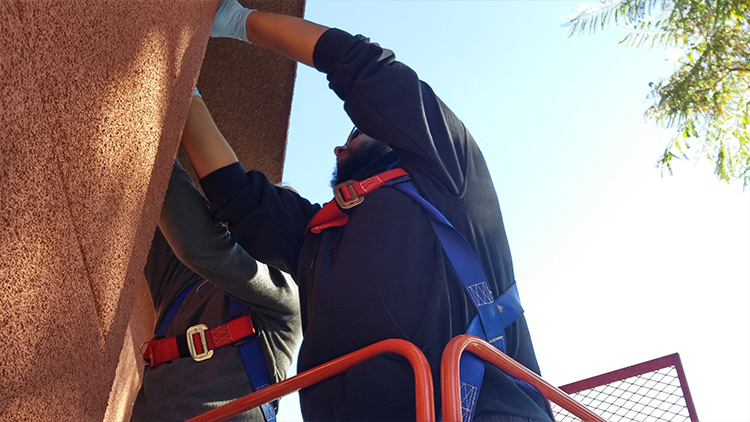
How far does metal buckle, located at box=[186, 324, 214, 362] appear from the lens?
284 cm

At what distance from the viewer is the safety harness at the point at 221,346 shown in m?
2.87

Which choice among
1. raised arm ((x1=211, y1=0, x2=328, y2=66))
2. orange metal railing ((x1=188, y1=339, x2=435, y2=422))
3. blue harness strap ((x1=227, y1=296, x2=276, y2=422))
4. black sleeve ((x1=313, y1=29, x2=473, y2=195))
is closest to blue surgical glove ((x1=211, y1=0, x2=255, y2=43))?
raised arm ((x1=211, y1=0, x2=328, y2=66))

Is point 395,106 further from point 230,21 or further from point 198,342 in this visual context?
point 198,342

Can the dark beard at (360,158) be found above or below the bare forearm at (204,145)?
below

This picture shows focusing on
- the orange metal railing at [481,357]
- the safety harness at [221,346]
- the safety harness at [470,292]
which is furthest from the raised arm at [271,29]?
the orange metal railing at [481,357]

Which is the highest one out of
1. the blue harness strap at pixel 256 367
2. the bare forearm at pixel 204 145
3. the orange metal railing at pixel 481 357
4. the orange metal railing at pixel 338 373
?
the bare forearm at pixel 204 145

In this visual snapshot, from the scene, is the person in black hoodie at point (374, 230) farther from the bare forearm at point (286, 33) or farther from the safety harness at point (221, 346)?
the safety harness at point (221, 346)

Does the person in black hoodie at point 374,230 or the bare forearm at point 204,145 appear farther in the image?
the bare forearm at point 204,145

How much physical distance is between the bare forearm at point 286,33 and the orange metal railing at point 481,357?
1323mm

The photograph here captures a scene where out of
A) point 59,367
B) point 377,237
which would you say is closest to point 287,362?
point 377,237

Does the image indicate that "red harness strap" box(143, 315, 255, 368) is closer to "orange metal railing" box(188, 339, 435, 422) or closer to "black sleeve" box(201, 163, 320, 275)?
"black sleeve" box(201, 163, 320, 275)

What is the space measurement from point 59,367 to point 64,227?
278 mm

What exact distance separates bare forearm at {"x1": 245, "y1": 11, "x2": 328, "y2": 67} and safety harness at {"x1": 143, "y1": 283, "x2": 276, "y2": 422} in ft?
3.86

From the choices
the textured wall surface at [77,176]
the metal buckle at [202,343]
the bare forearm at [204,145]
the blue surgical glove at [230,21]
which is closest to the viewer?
the textured wall surface at [77,176]
